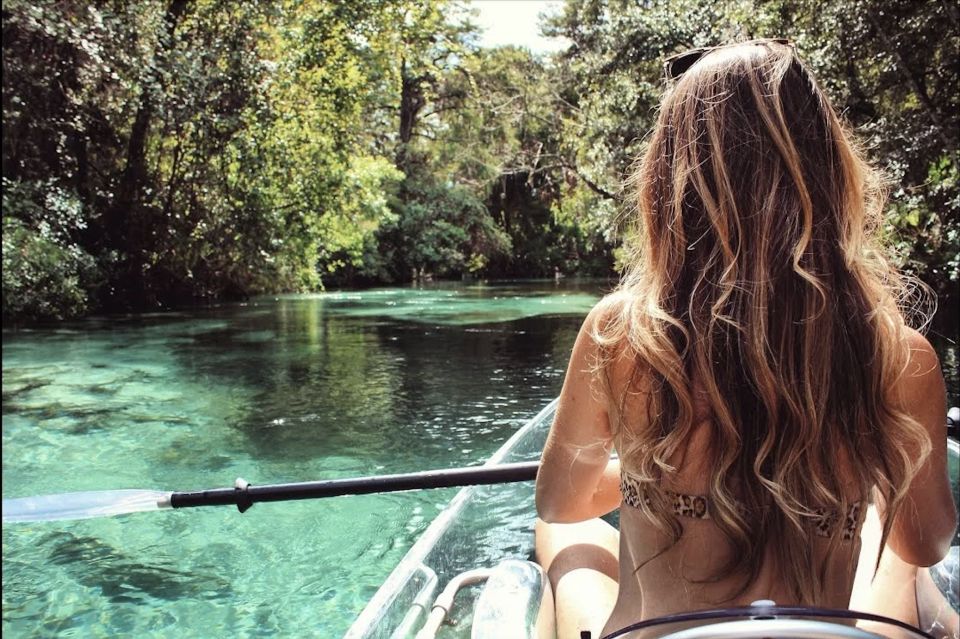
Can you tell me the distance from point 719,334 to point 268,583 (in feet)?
8.36

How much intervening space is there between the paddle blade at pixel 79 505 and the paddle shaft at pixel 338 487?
92 mm

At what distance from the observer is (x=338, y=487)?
2.44 m

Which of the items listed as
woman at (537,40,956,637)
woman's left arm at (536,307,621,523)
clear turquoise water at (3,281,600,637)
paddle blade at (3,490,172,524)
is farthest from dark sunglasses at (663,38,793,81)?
clear turquoise water at (3,281,600,637)

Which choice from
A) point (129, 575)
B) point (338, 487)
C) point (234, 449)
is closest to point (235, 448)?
point (234, 449)

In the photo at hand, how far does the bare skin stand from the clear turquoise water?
1.76 metres

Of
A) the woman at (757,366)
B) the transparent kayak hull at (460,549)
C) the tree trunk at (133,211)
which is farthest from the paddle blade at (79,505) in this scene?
the tree trunk at (133,211)

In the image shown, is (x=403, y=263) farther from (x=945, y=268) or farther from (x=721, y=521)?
(x=721, y=521)

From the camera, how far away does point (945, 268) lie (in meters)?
8.68

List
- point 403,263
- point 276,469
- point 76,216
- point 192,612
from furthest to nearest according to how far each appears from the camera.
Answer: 1. point 403,263
2. point 76,216
3. point 276,469
4. point 192,612

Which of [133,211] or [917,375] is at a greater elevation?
[133,211]

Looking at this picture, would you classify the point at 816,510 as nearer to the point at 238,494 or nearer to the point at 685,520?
the point at 685,520

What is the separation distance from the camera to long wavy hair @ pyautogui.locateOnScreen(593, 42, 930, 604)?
3.49 ft

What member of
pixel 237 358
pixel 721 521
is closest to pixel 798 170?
pixel 721 521

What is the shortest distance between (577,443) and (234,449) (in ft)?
14.0
